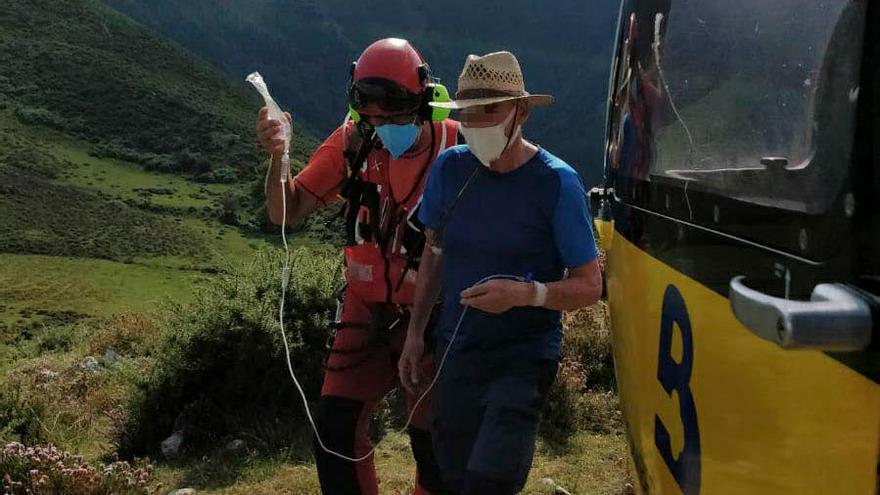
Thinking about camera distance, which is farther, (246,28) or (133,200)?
(246,28)

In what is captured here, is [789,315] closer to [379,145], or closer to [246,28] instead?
[379,145]

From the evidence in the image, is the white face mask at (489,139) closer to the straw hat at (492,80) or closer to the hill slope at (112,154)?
the straw hat at (492,80)

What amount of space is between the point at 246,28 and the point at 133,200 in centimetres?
7128

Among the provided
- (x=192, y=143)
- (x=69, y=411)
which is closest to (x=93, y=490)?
(x=69, y=411)

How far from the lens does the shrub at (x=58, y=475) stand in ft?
13.9

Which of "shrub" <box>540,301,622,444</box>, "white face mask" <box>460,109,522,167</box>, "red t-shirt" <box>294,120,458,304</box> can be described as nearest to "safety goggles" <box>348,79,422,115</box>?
"red t-shirt" <box>294,120,458,304</box>

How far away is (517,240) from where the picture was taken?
2518mm

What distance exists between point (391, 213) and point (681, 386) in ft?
5.23

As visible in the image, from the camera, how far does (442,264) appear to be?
2.80 meters

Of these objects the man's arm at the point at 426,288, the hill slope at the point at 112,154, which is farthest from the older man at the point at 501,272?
the hill slope at the point at 112,154

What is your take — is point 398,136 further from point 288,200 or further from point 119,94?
point 119,94

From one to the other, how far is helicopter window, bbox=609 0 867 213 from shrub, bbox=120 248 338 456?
400 centimetres

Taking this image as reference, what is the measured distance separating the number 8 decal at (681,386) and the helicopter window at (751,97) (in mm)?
294

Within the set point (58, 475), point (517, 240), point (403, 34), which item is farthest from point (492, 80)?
point (403, 34)
